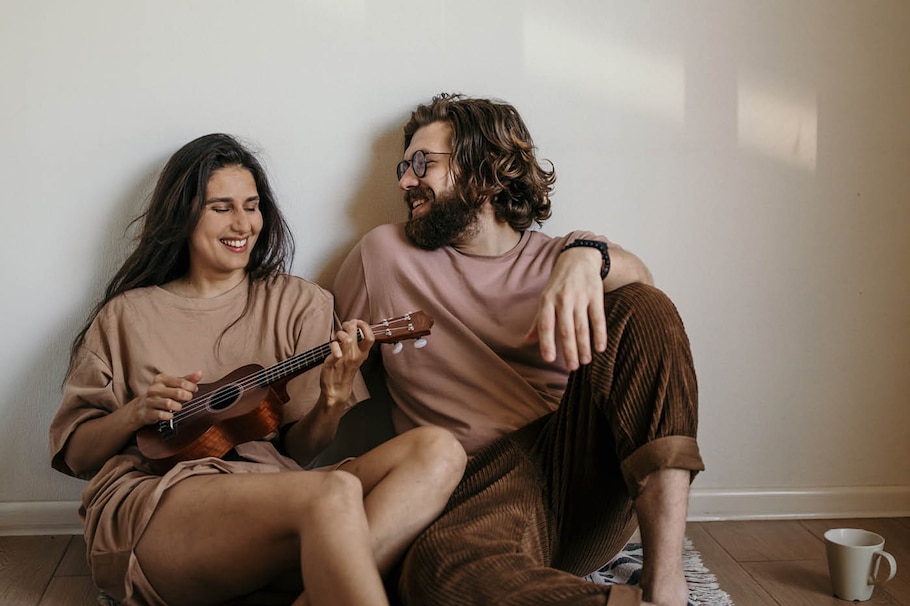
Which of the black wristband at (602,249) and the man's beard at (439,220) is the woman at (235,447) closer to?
the man's beard at (439,220)

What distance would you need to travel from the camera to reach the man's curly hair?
2008mm

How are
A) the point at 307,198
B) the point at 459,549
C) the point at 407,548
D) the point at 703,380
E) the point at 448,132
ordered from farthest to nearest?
the point at 703,380 → the point at 307,198 → the point at 448,132 → the point at 407,548 → the point at 459,549

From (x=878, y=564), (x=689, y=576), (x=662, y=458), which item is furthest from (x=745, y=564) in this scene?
(x=662, y=458)

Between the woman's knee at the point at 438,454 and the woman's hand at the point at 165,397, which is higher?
the woman's hand at the point at 165,397

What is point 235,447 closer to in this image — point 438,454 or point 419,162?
point 438,454

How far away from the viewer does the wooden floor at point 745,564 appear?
6.23 feet

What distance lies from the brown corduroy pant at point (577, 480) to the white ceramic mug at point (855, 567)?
443 mm

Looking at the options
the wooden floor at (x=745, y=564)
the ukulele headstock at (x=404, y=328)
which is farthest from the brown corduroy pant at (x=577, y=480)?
the wooden floor at (x=745, y=564)

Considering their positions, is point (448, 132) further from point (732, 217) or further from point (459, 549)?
point (459, 549)

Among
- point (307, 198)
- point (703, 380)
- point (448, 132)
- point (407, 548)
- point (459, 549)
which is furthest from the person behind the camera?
point (703, 380)

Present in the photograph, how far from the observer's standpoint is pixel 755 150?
2252 millimetres

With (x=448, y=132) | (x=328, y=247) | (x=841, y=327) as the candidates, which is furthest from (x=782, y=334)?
(x=328, y=247)

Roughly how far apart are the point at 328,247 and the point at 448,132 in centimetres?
41

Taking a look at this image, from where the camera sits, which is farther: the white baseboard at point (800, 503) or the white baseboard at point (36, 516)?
the white baseboard at point (800, 503)
